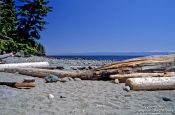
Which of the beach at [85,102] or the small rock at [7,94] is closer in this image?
the beach at [85,102]

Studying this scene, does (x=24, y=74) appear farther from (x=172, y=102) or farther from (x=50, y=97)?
(x=172, y=102)

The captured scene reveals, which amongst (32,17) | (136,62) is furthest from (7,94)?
(32,17)

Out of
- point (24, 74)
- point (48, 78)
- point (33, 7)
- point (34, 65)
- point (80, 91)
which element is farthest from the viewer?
point (33, 7)

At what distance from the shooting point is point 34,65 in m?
13.4

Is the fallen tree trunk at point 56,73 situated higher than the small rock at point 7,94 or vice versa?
the fallen tree trunk at point 56,73

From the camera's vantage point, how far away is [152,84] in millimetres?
8102

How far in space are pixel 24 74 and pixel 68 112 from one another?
22.6 feet

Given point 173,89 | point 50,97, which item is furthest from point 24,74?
point 173,89

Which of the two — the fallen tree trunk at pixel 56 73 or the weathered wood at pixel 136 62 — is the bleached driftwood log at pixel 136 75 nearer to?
the weathered wood at pixel 136 62

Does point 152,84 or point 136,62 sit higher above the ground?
point 136,62

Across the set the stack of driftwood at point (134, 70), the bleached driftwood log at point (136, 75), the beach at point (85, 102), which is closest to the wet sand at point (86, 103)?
the beach at point (85, 102)

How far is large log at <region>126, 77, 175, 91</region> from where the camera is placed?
26.4ft

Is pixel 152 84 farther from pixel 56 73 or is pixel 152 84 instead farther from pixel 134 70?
pixel 56 73

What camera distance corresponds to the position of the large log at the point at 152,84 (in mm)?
8039
